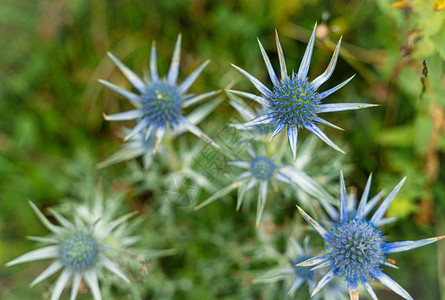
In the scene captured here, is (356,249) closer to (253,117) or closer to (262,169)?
(262,169)

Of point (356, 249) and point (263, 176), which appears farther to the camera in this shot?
point (263, 176)

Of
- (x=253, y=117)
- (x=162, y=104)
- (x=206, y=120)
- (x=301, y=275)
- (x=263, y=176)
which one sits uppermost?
(x=206, y=120)

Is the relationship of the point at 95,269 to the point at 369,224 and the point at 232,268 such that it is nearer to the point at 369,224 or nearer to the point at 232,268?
the point at 232,268

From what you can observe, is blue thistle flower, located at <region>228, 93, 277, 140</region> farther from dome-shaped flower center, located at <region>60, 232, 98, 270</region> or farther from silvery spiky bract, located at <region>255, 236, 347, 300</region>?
dome-shaped flower center, located at <region>60, 232, 98, 270</region>

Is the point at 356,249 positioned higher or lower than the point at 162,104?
lower

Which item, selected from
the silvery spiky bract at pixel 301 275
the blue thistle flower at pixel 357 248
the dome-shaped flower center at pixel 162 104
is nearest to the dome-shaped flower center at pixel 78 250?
the dome-shaped flower center at pixel 162 104

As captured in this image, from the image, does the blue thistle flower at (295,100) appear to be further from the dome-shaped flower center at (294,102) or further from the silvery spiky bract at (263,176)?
the silvery spiky bract at (263,176)

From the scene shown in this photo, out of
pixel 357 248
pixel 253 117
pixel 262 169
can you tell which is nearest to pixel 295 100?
pixel 253 117
